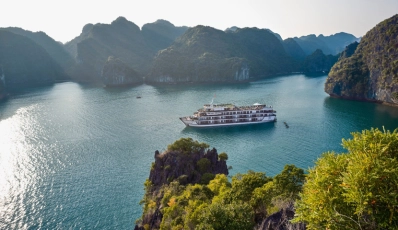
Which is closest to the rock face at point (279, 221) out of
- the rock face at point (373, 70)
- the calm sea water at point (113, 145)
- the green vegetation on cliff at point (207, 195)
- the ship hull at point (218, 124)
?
the green vegetation on cliff at point (207, 195)

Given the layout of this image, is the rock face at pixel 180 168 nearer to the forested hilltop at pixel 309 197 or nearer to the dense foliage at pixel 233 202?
the forested hilltop at pixel 309 197

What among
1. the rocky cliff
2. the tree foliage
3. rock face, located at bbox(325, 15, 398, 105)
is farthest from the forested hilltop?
rock face, located at bbox(325, 15, 398, 105)

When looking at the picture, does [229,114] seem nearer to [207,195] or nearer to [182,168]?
[182,168]

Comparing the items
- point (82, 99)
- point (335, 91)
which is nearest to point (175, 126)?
point (82, 99)

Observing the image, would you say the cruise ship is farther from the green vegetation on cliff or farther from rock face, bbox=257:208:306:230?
rock face, bbox=257:208:306:230

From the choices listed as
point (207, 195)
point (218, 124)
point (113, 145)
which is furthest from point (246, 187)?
point (218, 124)
